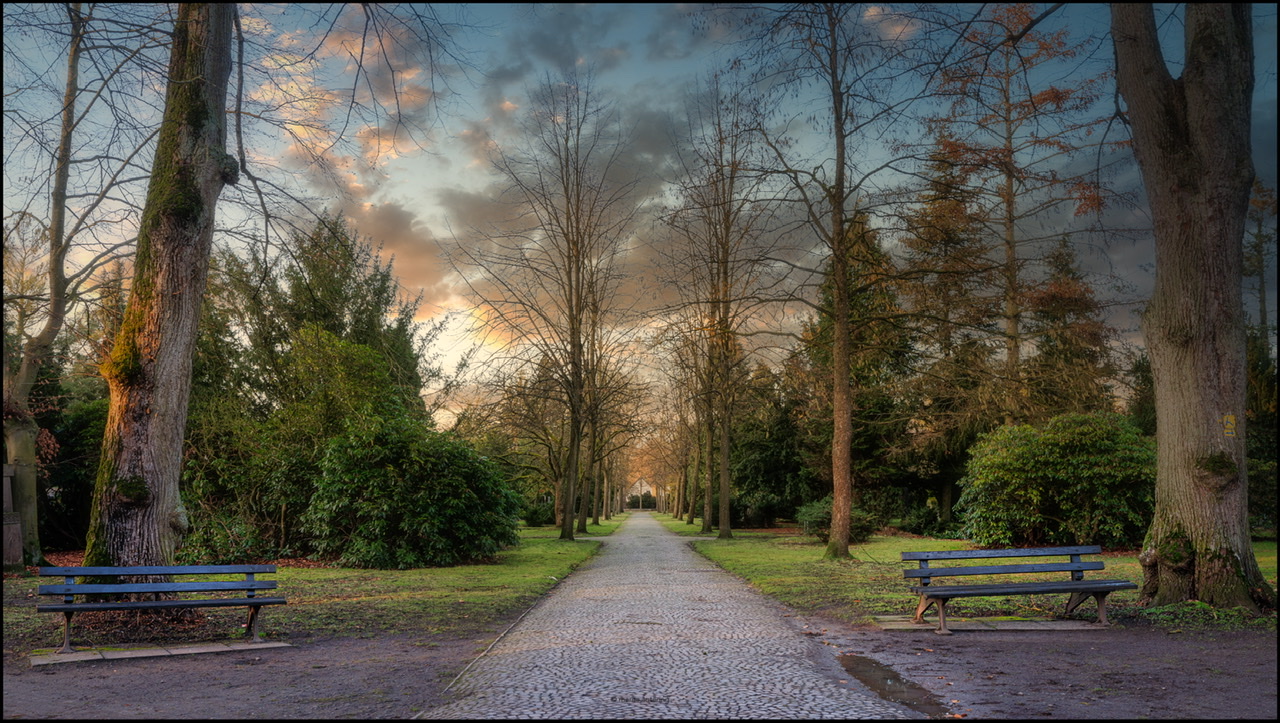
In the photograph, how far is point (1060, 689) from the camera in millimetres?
5797

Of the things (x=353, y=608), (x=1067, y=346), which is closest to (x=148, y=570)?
(x=353, y=608)

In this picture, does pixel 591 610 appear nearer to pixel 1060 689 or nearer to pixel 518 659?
pixel 518 659

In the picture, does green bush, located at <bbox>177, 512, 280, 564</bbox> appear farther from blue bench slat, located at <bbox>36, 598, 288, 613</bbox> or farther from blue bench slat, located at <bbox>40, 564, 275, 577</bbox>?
blue bench slat, located at <bbox>36, 598, 288, 613</bbox>

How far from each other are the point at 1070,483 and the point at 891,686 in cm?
1741

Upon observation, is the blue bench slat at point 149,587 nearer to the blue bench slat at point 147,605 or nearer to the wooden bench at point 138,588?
the wooden bench at point 138,588

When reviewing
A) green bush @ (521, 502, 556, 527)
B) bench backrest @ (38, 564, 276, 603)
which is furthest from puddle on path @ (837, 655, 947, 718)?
green bush @ (521, 502, 556, 527)

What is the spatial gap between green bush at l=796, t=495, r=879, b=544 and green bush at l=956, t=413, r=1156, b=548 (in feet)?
12.1

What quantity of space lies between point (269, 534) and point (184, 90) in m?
13.2

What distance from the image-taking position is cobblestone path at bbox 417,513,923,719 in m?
5.30

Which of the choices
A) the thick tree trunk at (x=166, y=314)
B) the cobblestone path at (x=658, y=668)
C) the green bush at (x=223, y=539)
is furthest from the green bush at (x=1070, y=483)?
the thick tree trunk at (x=166, y=314)

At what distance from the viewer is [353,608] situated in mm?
10531

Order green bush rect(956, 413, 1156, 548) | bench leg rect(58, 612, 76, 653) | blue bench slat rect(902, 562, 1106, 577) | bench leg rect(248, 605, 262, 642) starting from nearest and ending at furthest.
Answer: bench leg rect(58, 612, 76, 653) < bench leg rect(248, 605, 262, 642) < blue bench slat rect(902, 562, 1106, 577) < green bush rect(956, 413, 1156, 548)

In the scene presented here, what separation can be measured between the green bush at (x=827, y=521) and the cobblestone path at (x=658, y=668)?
13.9 meters

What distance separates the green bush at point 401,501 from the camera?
1758 centimetres
